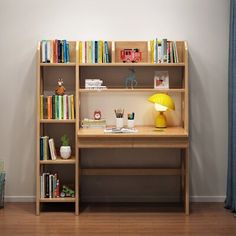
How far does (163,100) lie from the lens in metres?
4.57

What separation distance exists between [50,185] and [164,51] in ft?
5.68

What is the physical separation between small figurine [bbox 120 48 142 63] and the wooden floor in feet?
4.87

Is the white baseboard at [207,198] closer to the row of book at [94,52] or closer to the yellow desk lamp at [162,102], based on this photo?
the yellow desk lamp at [162,102]

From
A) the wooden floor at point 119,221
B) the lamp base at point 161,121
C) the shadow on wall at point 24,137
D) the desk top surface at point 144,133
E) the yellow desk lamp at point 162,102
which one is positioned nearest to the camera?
the wooden floor at point 119,221

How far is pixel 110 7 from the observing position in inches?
189

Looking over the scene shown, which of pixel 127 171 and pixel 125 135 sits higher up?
pixel 125 135

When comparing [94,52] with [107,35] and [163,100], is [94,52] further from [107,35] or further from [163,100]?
[163,100]

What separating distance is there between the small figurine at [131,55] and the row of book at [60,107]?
671 millimetres

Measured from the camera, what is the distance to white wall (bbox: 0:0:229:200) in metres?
4.80

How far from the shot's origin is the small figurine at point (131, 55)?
473 centimetres

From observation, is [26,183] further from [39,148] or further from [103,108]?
[103,108]

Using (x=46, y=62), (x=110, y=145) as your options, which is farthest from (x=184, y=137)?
(x=46, y=62)

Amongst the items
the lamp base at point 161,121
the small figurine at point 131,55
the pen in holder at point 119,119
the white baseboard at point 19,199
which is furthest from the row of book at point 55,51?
the white baseboard at point 19,199

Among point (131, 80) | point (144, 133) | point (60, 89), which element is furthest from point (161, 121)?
point (60, 89)
